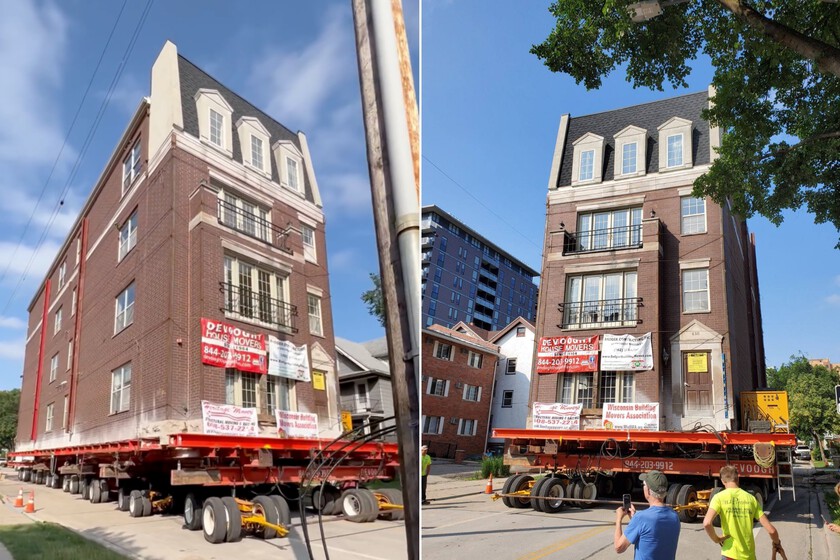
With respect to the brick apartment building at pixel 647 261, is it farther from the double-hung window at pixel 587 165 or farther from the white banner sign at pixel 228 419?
the white banner sign at pixel 228 419

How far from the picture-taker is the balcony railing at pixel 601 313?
13289 mm

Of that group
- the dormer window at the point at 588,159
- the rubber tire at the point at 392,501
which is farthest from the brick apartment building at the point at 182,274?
the dormer window at the point at 588,159

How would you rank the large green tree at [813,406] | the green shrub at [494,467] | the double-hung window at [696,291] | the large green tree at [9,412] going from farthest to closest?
the large green tree at [813,406] → the double-hung window at [696,291] → the green shrub at [494,467] → the large green tree at [9,412]

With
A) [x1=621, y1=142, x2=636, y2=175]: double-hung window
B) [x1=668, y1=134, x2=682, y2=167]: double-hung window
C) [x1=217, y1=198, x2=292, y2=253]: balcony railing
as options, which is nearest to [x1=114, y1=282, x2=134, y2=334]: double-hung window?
[x1=217, y1=198, x2=292, y2=253]: balcony railing

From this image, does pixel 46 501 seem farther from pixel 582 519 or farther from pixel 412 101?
pixel 582 519

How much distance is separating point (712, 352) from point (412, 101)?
14.8m

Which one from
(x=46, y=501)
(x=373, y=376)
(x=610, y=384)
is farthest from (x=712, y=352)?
(x=46, y=501)

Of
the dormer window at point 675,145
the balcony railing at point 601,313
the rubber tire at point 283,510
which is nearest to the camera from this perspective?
the rubber tire at point 283,510

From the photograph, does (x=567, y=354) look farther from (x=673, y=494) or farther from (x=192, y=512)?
(x=192, y=512)

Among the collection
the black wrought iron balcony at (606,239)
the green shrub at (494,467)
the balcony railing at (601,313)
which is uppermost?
the black wrought iron balcony at (606,239)

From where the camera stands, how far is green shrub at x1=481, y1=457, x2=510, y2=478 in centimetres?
1232

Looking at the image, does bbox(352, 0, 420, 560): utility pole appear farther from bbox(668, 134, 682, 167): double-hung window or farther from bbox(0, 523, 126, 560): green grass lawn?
bbox(668, 134, 682, 167): double-hung window

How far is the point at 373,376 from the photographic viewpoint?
421cm

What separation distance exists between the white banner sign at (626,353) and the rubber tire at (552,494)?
2.91 meters
